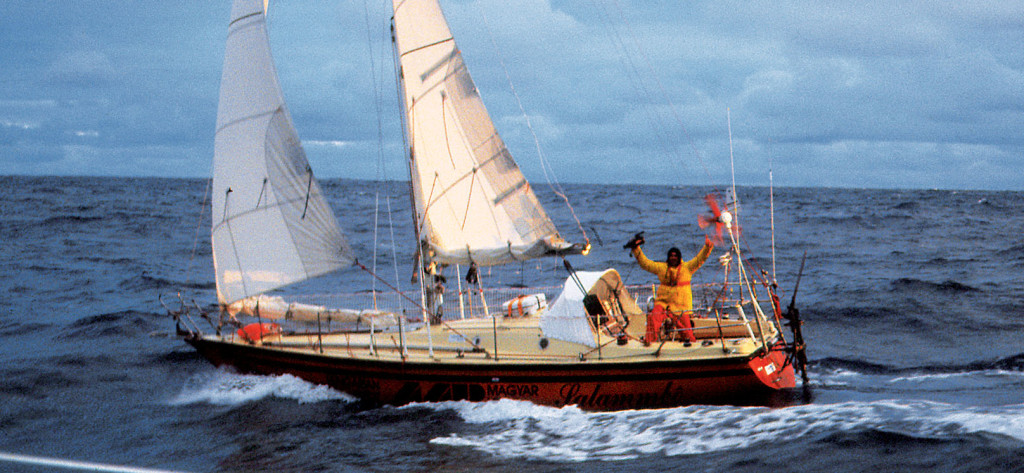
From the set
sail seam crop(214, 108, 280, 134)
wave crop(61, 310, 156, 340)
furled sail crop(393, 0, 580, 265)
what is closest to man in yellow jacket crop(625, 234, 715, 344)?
furled sail crop(393, 0, 580, 265)

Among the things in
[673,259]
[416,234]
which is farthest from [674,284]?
[416,234]

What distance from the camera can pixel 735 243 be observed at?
1235 centimetres

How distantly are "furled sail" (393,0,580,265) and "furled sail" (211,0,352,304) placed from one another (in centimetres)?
188

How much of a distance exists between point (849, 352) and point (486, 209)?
26.8ft

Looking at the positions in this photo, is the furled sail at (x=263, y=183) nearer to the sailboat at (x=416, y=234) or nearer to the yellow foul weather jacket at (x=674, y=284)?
the sailboat at (x=416, y=234)

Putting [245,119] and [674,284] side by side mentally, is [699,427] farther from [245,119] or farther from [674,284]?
[245,119]

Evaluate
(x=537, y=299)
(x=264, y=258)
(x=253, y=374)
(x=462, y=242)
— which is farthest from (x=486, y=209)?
(x=253, y=374)

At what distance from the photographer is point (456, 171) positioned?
15133 millimetres

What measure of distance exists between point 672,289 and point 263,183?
24.7 feet

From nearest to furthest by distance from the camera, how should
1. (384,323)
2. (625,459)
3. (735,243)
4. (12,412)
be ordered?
(625,459)
(735,243)
(12,412)
(384,323)

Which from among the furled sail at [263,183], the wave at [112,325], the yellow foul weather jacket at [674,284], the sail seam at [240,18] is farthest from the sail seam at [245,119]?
the wave at [112,325]

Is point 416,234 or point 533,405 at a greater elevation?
point 416,234

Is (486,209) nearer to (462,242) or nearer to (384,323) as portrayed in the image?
(462,242)

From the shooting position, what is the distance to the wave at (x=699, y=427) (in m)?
10.3
